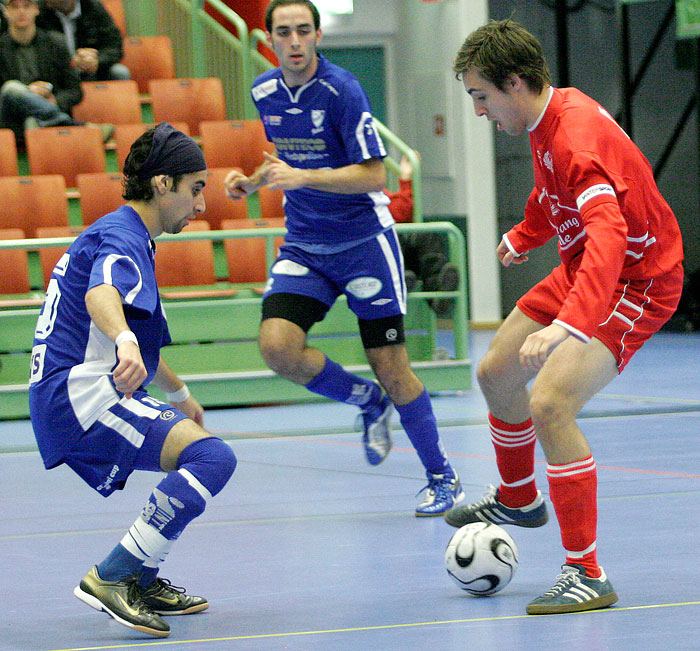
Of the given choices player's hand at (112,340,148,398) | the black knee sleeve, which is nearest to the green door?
the black knee sleeve

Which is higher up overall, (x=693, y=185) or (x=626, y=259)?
(x=626, y=259)

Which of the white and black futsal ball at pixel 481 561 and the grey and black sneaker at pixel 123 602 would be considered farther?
the white and black futsal ball at pixel 481 561

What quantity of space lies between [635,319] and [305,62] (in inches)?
78.1

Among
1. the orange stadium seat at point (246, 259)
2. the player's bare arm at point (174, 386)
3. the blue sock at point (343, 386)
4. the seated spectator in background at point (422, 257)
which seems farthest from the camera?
the orange stadium seat at point (246, 259)

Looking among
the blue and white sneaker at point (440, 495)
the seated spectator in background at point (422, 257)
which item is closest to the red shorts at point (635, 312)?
the blue and white sneaker at point (440, 495)

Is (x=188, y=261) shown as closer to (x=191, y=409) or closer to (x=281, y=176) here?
(x=281, y=176)

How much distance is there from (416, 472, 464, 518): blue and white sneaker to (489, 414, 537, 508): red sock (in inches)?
14.5

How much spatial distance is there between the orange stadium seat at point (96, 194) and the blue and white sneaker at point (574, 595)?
6.04 metres

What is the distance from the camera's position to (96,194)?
8.53 metres

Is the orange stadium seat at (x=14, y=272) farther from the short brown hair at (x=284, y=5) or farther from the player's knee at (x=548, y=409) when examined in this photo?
the player's knee at (x=548, y=409)

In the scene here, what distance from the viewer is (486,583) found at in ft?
10.5

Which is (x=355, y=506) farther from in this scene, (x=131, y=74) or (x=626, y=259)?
(x=131, y=74)

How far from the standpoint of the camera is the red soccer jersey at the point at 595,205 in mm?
2928

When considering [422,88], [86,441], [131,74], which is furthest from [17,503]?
[422,88]
